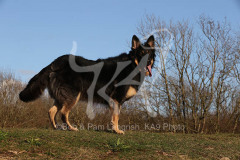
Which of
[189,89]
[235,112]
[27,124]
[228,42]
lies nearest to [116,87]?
[189,89]

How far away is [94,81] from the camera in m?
8.12

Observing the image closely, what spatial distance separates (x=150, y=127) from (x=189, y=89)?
11.3 feet

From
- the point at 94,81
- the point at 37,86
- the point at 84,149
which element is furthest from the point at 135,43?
the point at 84,149

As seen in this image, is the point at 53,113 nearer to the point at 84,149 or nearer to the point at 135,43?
the point at 84,149

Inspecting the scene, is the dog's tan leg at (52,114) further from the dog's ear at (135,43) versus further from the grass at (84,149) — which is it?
the dog's ear at (135,43)

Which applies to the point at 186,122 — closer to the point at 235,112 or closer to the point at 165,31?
the point at 235,112

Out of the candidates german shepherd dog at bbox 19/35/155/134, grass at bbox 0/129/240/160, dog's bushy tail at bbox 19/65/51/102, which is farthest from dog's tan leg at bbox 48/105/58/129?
grass at bbox 0/129/240/160

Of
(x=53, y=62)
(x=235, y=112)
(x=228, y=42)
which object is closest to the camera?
(x=53, y=62)

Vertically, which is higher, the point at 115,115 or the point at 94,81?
the point at 94,81

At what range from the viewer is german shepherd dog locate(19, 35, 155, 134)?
780cm

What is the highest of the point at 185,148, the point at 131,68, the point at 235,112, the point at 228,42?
the point at 228,42

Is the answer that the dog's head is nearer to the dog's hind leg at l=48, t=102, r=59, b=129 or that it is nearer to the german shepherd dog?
the german shepherd dog

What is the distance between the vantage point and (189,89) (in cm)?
1447

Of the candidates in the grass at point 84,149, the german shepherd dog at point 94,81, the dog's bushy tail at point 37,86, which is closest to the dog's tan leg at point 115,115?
the german shepherd dog at point 94,81
